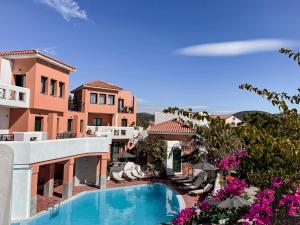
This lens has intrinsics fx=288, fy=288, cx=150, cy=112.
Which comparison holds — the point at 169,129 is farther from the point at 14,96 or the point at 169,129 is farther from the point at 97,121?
the point at 14,96

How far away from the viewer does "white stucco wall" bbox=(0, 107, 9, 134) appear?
2378 cm

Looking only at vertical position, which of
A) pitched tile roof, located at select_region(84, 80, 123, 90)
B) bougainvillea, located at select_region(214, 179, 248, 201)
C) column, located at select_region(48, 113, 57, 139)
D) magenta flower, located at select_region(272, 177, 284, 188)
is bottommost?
bougainvillea, located at select_region(214, 179, 248, 201)

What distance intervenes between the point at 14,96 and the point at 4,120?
112 inches

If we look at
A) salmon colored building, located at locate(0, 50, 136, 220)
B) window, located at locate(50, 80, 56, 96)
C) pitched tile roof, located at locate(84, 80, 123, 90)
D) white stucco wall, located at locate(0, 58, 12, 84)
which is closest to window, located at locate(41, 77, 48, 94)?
salmon colored building, located at locate(0, 50, 136, 220)

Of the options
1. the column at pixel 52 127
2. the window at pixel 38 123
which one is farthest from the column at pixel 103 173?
the window at pixel 38 123

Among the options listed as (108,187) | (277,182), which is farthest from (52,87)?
(277,182)

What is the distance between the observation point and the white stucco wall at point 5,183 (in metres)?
3.30

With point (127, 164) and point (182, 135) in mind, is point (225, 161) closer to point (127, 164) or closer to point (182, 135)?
point (127, 164)

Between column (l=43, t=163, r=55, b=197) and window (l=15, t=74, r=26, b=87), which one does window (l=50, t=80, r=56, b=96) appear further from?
column (l=43, t=163, r=55, b=197)

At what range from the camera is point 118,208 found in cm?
2366

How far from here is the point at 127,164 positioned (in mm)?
34656

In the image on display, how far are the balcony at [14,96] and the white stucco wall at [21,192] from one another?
5.98 metres

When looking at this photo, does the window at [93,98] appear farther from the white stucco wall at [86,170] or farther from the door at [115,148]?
the white stucco wall at [86,170]

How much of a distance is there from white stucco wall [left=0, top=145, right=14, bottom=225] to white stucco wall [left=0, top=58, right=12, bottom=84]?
74.9ft
